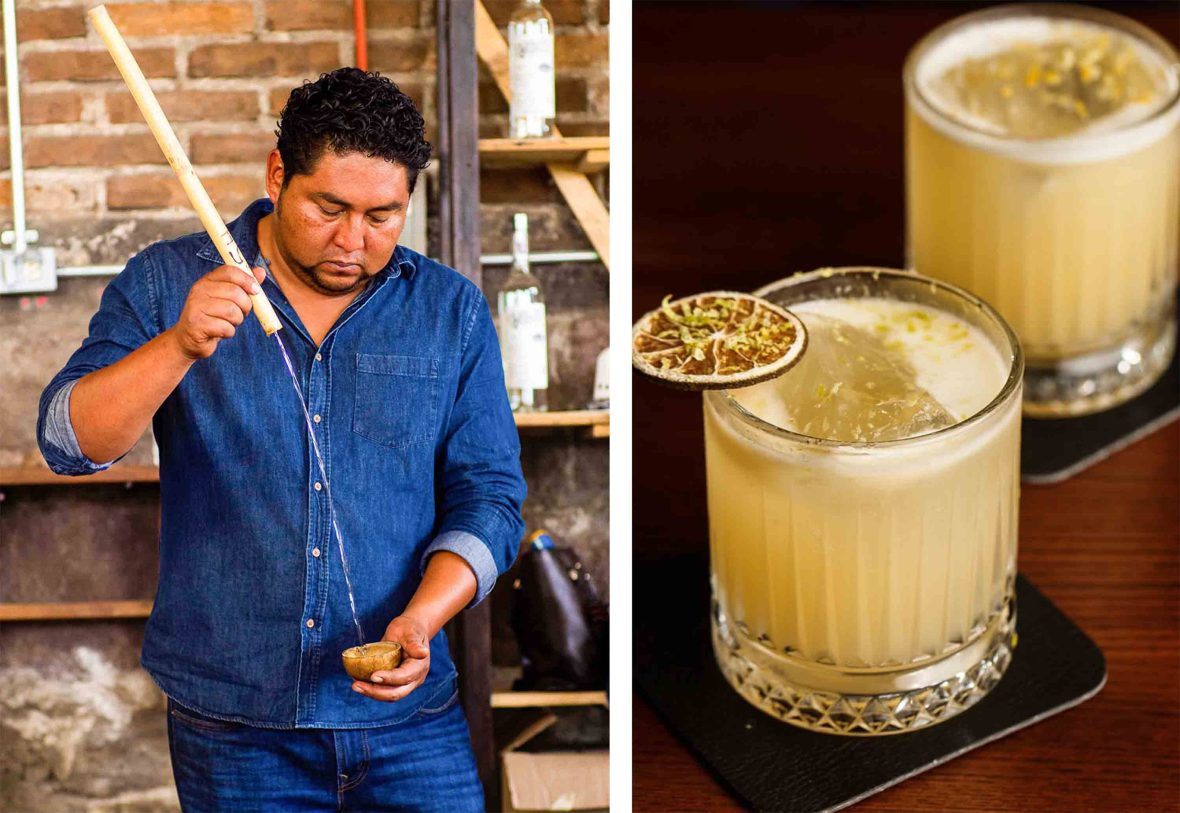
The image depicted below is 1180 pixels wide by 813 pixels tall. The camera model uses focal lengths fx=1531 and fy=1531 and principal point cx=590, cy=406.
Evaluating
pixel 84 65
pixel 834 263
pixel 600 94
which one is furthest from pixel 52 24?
pixel 834 263

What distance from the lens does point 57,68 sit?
0.63 metres

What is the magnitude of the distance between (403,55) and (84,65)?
0.13 meters

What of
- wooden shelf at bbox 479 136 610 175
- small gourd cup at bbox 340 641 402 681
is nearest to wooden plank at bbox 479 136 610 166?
wooden shelf at bbox 479 136 610 175

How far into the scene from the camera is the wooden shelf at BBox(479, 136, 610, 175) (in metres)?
0.66

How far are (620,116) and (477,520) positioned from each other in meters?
0.18

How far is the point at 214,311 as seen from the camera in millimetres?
607

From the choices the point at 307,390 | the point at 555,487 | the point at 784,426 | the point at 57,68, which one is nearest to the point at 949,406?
the point at 784,426

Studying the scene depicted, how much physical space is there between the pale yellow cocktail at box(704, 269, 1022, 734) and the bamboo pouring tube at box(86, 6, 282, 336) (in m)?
0.20

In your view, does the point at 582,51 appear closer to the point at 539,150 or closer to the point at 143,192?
the point at 539,150

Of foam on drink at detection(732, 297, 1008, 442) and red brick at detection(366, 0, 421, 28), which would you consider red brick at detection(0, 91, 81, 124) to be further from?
foam on drink at detection(732, 297, 1008, 442)

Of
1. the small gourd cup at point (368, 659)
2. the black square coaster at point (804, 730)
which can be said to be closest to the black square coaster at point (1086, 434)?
the black square coaster at point (804, 730)

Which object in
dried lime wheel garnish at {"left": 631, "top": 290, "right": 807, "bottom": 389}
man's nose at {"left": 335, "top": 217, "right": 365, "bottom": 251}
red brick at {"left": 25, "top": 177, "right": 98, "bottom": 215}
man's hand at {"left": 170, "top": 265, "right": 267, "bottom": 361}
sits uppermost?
red brick at {"left": 25, "top": 177, "right": 98, "bottom": 215}

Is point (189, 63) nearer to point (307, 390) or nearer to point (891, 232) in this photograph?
point (307, 390)

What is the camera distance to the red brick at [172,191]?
2.09ft
